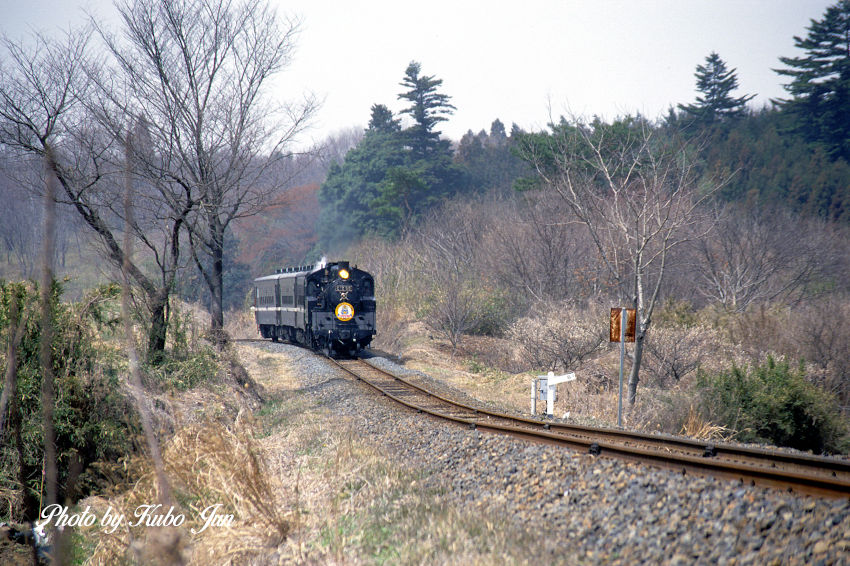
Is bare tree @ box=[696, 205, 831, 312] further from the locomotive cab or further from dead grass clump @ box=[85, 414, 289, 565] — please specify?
dead grass clump @ box=[85, 414, 289, 565]

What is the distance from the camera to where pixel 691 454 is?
665 cm

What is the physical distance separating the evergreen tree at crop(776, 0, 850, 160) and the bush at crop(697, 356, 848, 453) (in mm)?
34155

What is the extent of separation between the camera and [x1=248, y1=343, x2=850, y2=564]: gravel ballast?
4.02m

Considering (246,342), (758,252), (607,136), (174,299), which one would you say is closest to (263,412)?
(174,299)

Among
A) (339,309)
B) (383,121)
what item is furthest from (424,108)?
(339,309)

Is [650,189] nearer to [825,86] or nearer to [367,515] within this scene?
[367,515]

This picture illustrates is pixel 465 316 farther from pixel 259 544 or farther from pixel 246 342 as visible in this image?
pixel 259 544

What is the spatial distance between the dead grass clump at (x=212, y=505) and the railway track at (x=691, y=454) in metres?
3.36

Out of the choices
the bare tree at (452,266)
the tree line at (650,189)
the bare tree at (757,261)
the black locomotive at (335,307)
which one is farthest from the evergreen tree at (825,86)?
the black locomotive at (335,307)

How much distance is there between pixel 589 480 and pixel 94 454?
703cm

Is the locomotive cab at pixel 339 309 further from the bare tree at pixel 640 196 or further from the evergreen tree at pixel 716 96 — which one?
the evergreen tree at pixel 716 96

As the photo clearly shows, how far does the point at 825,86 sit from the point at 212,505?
4527 cm

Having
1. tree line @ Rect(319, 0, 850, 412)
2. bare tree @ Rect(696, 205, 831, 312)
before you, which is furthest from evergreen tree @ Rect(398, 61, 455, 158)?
bare tree @ Rect(696, 205, 831, 312)

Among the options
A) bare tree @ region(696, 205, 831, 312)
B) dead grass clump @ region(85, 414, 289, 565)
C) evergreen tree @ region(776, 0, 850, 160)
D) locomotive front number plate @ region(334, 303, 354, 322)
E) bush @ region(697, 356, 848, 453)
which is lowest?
bush @ region(697, 356, 848, 453)
